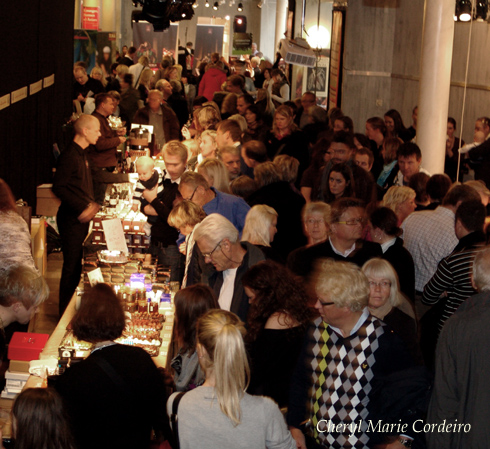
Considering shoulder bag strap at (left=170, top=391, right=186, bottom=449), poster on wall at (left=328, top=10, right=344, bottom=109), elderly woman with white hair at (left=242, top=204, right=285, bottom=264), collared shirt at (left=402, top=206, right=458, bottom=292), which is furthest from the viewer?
poster on wall at (left=328, top=10, right=344, bottom=109)

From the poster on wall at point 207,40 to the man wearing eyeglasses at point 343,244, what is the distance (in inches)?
732

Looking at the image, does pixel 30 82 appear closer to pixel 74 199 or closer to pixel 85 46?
pixel 74 199

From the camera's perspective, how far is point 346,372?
9.89 feet

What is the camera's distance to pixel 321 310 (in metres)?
3.11

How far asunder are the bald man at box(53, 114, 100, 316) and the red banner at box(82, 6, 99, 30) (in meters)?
18.1

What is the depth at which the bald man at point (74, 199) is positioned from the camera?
6336mm

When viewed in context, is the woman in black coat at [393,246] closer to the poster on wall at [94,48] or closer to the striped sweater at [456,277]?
the striped sweater at [456,277]

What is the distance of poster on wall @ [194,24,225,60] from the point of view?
22453 mm

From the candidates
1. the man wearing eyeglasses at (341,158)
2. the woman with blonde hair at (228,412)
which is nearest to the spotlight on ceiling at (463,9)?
the man wearing eyeglasses at (341,158)

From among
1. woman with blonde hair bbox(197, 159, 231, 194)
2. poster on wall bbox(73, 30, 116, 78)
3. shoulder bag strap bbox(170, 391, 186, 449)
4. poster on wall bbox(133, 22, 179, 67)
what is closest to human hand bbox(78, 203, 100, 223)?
woman with blonde hair bbox(197, 159, 231, 194)

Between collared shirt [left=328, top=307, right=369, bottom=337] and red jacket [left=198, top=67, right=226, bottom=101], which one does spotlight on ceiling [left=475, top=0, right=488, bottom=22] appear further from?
collared shirt [left=328, top=307, right=369, bottom=337]

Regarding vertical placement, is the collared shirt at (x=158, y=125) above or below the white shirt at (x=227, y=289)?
above

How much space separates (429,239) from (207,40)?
60.7 feet

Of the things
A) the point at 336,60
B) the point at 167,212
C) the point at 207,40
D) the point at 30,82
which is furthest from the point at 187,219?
the point at 207,40
